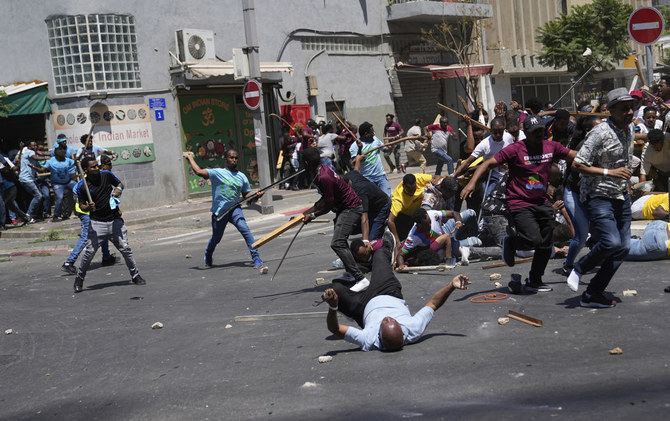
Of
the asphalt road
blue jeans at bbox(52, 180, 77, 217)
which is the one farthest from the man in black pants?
blue jeans at bbox(52, 180, 77, 217)

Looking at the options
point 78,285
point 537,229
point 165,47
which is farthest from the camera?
point 165,47

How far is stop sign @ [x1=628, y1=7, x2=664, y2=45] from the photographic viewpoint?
1132cm

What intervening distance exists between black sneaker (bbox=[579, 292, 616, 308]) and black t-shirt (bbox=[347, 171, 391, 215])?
11.1 feet

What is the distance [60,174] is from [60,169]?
0.13 m

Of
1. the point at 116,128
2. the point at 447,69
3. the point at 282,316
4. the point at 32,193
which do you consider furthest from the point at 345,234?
the point at 447,69

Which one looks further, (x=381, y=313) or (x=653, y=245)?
(x=653, y=245)

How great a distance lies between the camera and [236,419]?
5262mm

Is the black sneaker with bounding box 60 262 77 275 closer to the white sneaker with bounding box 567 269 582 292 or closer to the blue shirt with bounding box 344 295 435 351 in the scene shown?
the blue shirt with bounding box 344 295 435 351

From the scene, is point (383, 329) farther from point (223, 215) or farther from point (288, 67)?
point (288, 67)

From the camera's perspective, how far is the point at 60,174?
18.2 m

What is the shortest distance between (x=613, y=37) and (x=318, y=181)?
28.9 metres

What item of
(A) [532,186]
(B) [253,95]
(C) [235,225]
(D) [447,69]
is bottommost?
(C) [235,225]

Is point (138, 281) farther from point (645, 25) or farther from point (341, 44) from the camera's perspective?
point (341, 44)

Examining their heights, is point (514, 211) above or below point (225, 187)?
below
